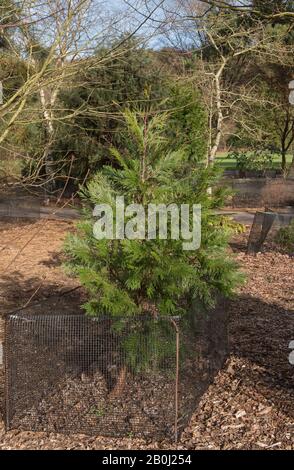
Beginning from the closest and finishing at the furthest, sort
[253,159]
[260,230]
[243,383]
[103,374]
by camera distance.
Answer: [103,374] < [243,383] < [260,230] < [253,159]

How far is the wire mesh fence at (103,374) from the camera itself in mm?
4094

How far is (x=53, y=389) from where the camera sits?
14.9 ft

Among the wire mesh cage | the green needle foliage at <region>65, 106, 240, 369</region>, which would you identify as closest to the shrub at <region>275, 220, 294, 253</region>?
the wire mesh cage

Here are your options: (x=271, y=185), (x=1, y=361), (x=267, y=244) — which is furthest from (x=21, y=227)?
(x=1, y=361)

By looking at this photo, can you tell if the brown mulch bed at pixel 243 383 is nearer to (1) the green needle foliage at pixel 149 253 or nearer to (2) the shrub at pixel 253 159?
(1) the green needle foliage at pixel 149 253

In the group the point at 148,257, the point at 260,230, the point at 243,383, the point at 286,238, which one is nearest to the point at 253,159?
the point at 286,238

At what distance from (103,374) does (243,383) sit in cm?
115

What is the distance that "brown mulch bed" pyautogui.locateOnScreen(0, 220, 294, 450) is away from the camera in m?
3.93

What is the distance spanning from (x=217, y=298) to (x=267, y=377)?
772 millimetres

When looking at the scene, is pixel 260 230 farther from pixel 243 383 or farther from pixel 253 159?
pixel 253 159

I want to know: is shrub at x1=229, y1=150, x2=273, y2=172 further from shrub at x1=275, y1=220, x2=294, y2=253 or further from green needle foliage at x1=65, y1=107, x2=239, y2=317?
green needle foliage at x1=65, y1=107, x2=239, y2=317

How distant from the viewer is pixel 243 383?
476 cm

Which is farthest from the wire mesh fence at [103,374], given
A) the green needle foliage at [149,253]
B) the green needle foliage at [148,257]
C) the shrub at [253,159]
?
the shrub at [253,159]

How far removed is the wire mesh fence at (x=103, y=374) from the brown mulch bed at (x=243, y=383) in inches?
4.6
